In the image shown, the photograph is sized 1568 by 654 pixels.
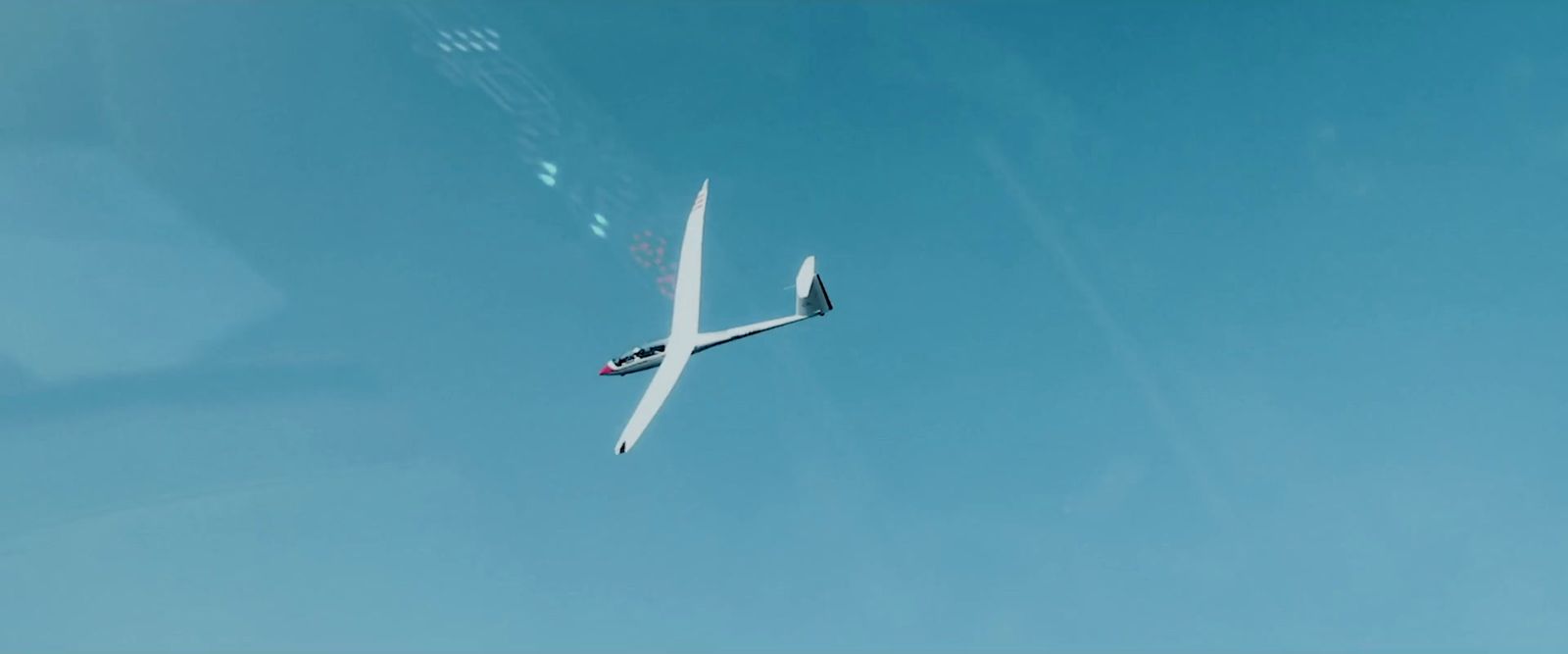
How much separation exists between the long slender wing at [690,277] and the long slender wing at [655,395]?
8.72 feet

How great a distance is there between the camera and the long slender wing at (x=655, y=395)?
68.9 m

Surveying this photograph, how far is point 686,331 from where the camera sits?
260 feet

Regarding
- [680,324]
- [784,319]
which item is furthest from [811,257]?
[680,324]

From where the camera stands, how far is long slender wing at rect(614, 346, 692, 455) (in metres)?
68.9

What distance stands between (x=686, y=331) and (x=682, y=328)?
1.79 ft

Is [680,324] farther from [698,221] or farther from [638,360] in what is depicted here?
[698,221]

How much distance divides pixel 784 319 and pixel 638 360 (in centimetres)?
1633

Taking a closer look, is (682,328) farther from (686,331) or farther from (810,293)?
(810,293)

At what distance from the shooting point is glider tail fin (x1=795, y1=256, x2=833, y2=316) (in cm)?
6969

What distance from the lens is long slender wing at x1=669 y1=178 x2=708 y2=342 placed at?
79.7 metres

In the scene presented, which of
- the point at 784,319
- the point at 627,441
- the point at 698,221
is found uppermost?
the point at 698,221

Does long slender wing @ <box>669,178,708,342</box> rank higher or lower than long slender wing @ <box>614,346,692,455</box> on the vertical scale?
higher

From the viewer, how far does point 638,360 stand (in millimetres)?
81250

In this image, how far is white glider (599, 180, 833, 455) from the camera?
230 feet
